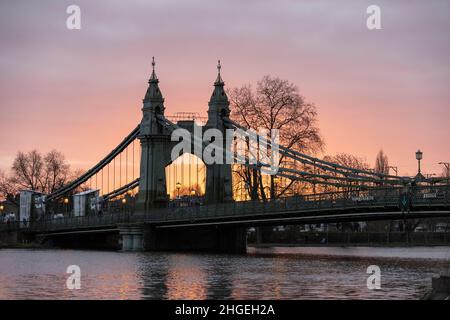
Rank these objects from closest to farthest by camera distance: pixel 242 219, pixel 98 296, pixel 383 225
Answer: pixel 98 296, pixel 242 219, pixel 383 225

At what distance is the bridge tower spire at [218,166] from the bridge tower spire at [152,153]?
3.59m

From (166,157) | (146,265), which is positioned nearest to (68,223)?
(166,157)

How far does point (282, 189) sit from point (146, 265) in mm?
37006

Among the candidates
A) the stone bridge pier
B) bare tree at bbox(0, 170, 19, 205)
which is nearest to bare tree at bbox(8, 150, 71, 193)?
bare tree at bbox(0, 170, 19, 205)

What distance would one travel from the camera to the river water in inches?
1662

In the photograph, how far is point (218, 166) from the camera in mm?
86625

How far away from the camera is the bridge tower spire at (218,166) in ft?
285

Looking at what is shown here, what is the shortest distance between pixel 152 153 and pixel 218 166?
17.3 feet

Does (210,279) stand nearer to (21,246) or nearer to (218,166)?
(218,166)

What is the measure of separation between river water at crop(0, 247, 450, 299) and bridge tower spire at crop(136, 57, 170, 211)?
18.1m

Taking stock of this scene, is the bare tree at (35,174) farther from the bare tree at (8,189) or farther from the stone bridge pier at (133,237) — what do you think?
the stone bridge pier at (133,237)

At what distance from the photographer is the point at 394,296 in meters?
41.0

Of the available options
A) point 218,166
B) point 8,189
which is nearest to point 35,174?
point 8,189
